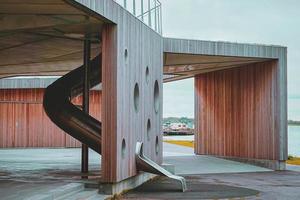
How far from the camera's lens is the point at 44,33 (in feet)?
42.7

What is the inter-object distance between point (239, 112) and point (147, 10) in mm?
7580

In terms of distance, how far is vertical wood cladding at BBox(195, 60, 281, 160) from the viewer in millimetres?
18391

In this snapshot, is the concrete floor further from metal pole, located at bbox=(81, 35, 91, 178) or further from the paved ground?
metal pole, located at bbox=(81, 35, 91, 178)

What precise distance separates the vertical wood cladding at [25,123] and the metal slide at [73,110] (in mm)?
12964

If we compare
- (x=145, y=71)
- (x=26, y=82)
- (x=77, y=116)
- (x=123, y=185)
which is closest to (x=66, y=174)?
(x=77, y=116)

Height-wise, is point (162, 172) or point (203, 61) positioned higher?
point (203, 61)

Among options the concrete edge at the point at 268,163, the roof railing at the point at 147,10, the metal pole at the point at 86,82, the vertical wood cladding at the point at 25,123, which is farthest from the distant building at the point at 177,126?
the metal pole at the point at 86,82

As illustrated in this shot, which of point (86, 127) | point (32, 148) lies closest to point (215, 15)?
point (86, 127)

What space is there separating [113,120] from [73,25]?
2.23m

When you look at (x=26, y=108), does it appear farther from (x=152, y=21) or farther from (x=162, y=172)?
(x=162, y=172)

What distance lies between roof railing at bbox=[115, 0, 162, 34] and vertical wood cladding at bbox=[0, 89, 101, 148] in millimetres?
12775

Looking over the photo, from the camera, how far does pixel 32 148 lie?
88.3 ft

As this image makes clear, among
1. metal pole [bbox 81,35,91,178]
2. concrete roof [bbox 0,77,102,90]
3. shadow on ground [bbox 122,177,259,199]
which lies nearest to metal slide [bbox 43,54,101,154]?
metal pole [bbox 81,35,91,178]

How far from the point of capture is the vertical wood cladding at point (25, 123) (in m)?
27.3
